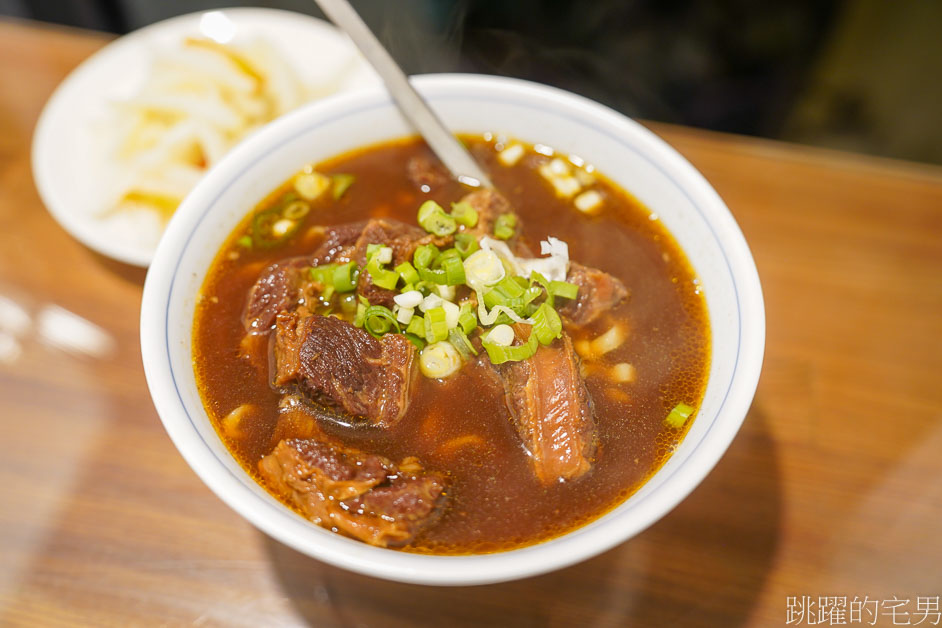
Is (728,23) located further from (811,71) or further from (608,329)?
(608,329)

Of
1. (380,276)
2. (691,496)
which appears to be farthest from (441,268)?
(691,496)

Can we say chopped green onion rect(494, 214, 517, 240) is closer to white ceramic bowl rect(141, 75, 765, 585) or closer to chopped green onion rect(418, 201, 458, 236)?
chopped green onion rect(418, 201, 458, 236)

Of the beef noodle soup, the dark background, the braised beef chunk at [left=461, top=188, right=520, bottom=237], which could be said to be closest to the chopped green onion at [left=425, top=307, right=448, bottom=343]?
the beef noodle soup

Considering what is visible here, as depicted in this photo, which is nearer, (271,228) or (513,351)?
(513,351)

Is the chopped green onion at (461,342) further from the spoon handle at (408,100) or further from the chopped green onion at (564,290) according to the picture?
the spoon handle at (408,100)

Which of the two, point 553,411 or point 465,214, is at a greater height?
point 465,214

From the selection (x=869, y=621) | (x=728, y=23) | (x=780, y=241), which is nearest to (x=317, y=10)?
(x=728, y=23)

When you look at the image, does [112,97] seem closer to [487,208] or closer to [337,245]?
[337,245]

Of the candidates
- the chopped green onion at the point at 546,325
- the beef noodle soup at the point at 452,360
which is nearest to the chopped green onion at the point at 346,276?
the beef noodle soup at the point at 452,360
